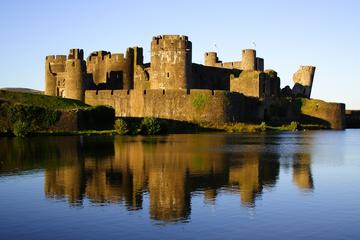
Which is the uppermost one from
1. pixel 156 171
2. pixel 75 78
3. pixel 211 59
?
pixel 211 59

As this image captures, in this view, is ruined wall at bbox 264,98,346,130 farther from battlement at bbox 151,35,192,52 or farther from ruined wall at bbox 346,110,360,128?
ruined wall at bbox 346,110,360,128

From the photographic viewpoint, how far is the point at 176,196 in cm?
1537

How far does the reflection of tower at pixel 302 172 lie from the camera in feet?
58.3

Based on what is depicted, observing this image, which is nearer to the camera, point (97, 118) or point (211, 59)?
point (97, 118)

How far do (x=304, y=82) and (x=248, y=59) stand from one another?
20.9 feet

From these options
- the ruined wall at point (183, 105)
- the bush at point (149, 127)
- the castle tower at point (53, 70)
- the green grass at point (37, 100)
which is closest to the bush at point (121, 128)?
the bush at point (149, 127)

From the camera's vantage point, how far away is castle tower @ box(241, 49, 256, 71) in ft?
216

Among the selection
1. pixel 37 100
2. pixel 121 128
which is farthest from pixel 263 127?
pixel 37 100

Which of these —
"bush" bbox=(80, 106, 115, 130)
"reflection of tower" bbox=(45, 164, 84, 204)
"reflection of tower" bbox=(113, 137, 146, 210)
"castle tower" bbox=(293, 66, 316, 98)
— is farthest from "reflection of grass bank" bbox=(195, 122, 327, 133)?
"reflection of tower" bbox=(45, 164, 84, 204)

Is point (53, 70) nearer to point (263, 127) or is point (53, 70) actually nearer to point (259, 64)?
point (263, 127)

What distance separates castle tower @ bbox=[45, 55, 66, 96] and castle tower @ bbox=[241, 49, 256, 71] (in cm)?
1984

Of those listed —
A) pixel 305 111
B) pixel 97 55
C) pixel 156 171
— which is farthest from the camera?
pixel 305 111

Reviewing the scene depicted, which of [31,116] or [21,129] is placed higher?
[31,116]

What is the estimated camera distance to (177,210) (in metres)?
13.6
